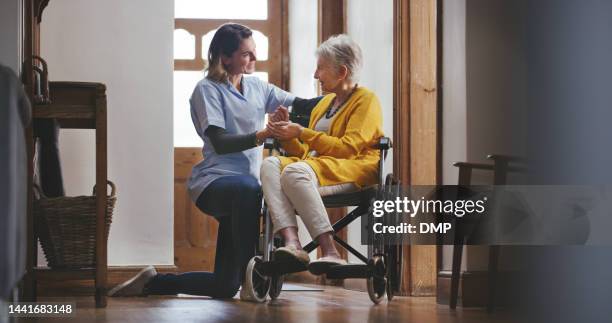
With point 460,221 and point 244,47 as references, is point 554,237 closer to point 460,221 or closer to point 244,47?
point 460,221

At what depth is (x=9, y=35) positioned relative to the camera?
7.70 ft

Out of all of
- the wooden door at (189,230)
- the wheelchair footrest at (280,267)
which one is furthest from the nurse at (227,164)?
the wooden door at (189,230)

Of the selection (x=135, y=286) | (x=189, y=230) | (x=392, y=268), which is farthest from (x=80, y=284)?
(x=189, y=230)

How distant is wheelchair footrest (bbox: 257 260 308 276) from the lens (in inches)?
103

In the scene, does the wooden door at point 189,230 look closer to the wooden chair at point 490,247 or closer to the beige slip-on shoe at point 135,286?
the beige slip-on shoe at point 135,286

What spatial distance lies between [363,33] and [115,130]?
3.29 feet

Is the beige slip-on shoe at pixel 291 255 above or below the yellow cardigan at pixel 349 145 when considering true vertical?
below

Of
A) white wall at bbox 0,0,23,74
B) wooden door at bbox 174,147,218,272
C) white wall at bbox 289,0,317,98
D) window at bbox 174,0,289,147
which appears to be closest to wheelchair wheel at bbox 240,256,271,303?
white wall at bbox 0,0,23,74

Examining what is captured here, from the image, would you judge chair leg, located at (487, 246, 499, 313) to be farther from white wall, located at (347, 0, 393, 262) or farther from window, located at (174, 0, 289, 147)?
window, located at (174, 0, 289, 147)

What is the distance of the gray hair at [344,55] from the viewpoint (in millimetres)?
2959

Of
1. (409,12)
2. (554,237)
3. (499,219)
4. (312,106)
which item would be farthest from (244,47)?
(554,237)

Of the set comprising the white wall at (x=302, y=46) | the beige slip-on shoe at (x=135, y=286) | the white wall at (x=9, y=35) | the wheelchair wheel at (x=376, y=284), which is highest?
the white wall at (x=302, y=46)

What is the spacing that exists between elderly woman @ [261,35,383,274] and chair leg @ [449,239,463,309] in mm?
289

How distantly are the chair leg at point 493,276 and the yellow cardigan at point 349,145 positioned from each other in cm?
39
